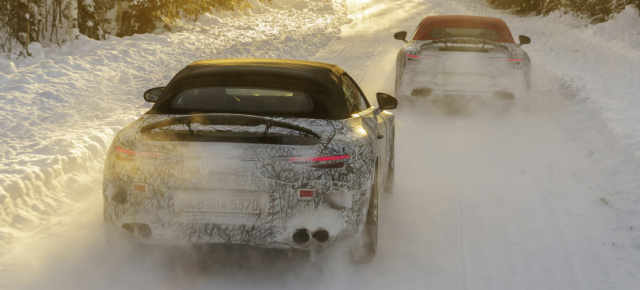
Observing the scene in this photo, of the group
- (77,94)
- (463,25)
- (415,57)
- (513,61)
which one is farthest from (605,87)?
(77,94)

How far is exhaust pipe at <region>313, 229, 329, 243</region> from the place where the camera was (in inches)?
160

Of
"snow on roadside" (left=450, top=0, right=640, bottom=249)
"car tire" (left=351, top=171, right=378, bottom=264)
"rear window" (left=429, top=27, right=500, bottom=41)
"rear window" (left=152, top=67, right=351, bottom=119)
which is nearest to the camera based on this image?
"car tire" (left=351, top=171, right=378, bottom=264)

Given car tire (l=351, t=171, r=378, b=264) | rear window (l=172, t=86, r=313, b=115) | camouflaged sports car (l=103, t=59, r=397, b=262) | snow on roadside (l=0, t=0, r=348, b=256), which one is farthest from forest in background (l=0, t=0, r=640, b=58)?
car tire (l=351, t=171, r=378, b=264)

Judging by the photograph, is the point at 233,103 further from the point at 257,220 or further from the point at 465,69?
the point at 465,69

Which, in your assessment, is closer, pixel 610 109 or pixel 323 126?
pixel 323 126

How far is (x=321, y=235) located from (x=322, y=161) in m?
0.42

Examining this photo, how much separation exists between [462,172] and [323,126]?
3.20 m

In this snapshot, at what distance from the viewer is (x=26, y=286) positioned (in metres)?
4.20

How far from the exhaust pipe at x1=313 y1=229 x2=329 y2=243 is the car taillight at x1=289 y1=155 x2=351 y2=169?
366mm

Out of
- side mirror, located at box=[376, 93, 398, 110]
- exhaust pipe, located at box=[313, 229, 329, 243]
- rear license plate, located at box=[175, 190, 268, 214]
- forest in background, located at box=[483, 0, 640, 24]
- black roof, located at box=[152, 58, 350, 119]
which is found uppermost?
black roof, located at box=[152, 58, 350, 119]

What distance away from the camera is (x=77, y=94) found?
10.2 meters

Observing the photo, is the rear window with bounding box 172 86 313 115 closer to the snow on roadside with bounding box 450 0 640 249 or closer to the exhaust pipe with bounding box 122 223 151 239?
the exhaust pipe with bounding box 122 223 151 239

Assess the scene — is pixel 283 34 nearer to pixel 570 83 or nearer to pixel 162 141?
pixel 570 83

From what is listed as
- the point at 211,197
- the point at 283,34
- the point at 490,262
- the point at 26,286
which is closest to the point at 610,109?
the point at 490,262
